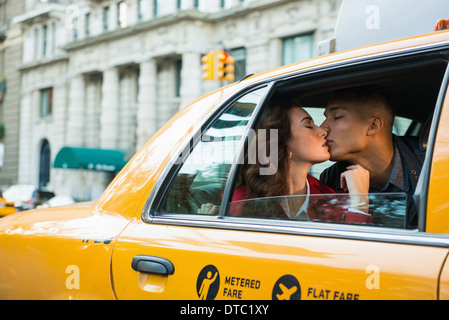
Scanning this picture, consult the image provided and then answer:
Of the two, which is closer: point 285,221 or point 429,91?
point 285,221

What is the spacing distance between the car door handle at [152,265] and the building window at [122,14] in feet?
89.9

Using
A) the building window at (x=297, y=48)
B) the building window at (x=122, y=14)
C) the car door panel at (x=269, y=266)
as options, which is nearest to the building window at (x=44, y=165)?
the building window at (x=122, y=14)

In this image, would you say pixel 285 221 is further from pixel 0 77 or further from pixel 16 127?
pixel 0 77

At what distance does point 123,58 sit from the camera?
2722 cm

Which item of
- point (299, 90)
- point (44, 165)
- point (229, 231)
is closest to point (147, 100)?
point (44, 165)

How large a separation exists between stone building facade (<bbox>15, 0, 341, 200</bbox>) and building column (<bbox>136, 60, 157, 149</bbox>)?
50 millimetres

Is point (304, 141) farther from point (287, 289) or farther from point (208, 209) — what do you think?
point (287, 289)

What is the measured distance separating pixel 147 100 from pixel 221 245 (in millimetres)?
24754

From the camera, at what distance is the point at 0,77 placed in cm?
3719
